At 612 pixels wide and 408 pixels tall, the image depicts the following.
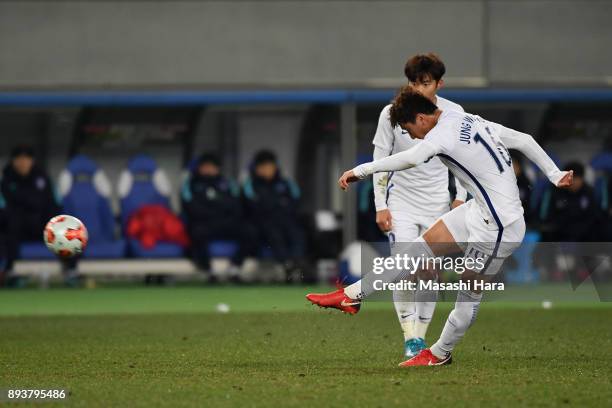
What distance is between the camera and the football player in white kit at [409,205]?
955cm

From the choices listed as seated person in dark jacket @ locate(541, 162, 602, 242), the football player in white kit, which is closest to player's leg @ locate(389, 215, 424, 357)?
the football player in white kit

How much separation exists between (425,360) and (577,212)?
37.5 feet

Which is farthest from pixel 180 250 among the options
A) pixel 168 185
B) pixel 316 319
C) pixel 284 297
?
pixel 316 319

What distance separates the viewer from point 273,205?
65.2 feet

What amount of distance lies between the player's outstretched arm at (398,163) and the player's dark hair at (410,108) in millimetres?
218

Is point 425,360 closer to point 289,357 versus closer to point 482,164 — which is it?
point 289,357

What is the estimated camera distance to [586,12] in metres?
20.2

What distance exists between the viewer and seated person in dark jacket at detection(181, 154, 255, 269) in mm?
19781

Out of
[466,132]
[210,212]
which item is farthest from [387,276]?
[210,212]

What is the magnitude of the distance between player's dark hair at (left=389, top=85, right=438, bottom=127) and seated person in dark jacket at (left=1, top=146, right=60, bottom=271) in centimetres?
1189

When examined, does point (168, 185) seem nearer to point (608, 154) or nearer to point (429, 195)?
point (608, 154)

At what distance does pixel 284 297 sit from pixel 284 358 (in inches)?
301

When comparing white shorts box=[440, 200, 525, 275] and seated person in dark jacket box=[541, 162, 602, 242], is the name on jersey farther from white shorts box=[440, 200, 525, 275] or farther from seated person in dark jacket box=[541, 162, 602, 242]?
seated person in dark jacket box=[541, 162, 602, 242]

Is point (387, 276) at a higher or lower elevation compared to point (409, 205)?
lower
